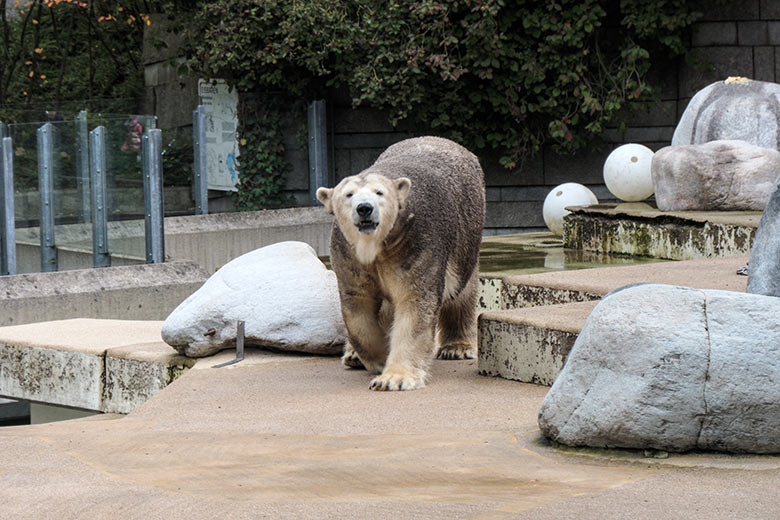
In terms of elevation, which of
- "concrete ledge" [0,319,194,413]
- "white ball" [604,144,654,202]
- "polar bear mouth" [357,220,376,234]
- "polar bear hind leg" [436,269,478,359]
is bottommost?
"concrete ledge" [0,319,194,413]

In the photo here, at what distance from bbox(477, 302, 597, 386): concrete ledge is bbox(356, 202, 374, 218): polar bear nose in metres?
0.80

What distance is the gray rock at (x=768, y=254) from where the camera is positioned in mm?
4121

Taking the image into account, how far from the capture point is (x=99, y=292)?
9.26 metres

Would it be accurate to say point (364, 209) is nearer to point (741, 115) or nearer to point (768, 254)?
point (768, 254)

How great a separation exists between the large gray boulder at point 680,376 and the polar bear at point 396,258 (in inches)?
58.5

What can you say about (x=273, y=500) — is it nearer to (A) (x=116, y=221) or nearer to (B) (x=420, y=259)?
(B) (x=420, y=259)

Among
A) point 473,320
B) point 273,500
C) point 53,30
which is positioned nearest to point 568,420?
point 273,500

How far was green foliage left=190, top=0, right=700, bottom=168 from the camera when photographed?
1330 centimetres

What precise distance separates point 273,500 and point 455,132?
36.1 ft

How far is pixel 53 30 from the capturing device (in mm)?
17359

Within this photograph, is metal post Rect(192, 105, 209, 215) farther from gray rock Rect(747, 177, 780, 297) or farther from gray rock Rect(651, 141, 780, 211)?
gray rock Rect(747, 177, 780, 297)

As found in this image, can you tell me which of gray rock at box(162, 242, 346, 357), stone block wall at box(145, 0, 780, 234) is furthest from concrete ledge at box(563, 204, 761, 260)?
stone block wall at box(145, 0, 780, 234)

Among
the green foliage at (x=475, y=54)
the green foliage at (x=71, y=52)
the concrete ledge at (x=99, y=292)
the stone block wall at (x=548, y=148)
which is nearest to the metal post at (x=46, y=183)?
the concrete ledge at (x=99, y=292)

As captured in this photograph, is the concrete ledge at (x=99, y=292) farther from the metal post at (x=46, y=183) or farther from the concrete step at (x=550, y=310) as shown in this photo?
the concrete step at (x=550, y=310)
